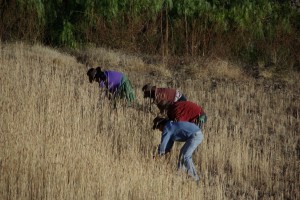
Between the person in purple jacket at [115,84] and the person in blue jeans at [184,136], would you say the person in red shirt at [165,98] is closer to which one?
the person in blue jeans at [184,136]

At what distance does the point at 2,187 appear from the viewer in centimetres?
550

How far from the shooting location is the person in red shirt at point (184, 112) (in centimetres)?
710

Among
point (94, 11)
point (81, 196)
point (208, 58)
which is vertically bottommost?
point (81, 196)

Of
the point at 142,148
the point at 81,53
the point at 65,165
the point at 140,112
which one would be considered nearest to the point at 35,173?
the point at 65,165

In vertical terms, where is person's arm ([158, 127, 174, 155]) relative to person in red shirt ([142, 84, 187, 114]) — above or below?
below

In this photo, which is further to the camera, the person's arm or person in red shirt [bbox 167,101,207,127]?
person in red shirt [bbox 167,101,207,127]

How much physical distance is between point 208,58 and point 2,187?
396 inches

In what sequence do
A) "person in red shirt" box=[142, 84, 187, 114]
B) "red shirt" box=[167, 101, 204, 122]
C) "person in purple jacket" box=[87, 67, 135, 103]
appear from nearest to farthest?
1. "red shirt" box=[167, 101, 204, 122]
2. "person in red shirt" box=[142, 84, 187, 114]
3. "person in purple jacket" box=[87, 67, 135, 103]

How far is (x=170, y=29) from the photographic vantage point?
1619 cm

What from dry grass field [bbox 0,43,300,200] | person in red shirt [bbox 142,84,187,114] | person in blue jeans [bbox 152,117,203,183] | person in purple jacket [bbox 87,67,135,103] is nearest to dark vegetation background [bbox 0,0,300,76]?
dry grass field [bbox 0,43,300,200]

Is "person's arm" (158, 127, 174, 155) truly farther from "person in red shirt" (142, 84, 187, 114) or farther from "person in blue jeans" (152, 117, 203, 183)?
"person in red shirt" (142, 84, 187, 114)

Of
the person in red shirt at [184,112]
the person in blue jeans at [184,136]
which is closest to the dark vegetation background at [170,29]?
the person in red shirt at [184,112]

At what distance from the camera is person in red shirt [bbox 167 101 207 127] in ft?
23.3

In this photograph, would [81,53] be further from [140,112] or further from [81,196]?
[81,196]
